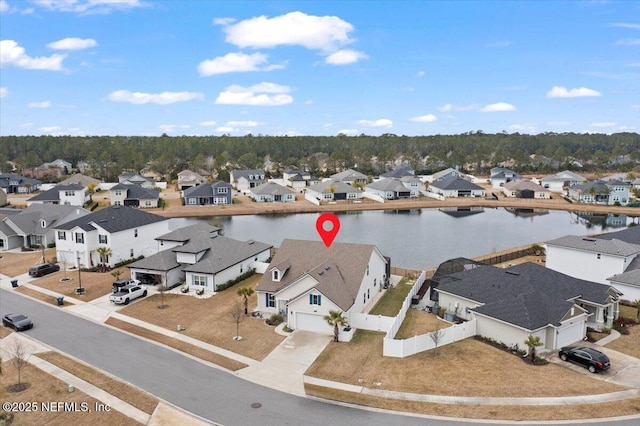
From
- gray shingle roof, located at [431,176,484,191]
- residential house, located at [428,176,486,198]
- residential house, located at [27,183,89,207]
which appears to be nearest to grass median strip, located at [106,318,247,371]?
residential house, located at [27,183,89,207]

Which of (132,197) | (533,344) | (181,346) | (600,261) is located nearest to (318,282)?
(181,346)

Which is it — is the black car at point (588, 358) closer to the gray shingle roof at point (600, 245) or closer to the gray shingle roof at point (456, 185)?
the gray shingle roof at point (600, 245)

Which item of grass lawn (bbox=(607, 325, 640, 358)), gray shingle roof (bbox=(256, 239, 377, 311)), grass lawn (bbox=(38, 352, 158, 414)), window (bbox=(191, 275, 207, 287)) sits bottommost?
grass lawn (bbox=(607, 325, 640, 358))

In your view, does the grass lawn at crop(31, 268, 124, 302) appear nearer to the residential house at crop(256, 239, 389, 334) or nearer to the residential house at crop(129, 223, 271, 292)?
the residential house at crop(129, 223, 271, 292)

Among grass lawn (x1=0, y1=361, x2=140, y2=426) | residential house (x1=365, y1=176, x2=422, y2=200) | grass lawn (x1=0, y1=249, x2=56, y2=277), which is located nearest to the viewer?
grass lawn (x1=0, y1=361, x2=140, y2=426)

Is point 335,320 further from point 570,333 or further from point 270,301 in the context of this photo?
point 570,333

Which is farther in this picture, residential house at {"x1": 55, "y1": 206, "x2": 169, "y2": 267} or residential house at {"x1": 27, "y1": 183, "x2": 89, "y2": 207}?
residential house at {"x1": 27, "y1": 183, "x2": 89, "y2": 207}

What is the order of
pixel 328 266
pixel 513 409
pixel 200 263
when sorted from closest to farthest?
pixel 513 409 → pixel 328 266 → pixel 200 263
